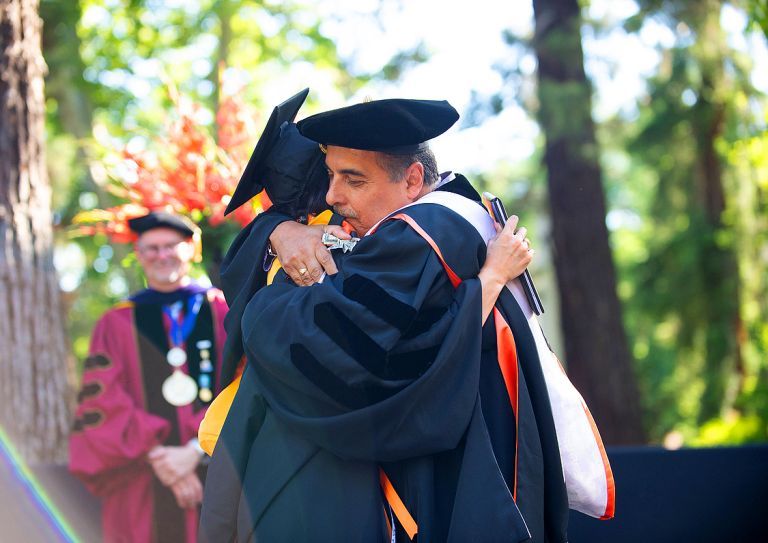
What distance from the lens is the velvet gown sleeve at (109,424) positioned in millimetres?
4527

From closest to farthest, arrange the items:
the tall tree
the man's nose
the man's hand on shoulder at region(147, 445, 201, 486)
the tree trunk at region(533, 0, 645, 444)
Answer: the man's nose
the man's hand on shoulder at region(147, 445, 201, 486)
the tree trunk at region(533, 0, 645, 444)
the tall tree

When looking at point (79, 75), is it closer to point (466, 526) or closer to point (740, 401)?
point (740, 401)

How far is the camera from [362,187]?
110 inches

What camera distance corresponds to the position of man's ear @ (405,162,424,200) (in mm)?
2824

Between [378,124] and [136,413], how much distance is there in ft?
8.45

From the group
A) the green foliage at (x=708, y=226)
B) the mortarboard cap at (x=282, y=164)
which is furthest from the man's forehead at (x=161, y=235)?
the green foliage at (x=708, y=226)

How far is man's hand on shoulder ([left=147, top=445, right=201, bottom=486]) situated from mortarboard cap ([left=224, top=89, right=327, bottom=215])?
6.28ft

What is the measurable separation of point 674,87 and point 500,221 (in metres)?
7.80

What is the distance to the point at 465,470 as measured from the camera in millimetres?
2545

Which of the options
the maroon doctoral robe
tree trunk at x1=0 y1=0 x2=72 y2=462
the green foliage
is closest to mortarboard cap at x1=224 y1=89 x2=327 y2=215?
the maroon doctoral robe

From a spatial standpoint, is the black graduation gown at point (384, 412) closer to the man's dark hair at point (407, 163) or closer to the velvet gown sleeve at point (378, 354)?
the velvet gown sleeve at point (378, 354)

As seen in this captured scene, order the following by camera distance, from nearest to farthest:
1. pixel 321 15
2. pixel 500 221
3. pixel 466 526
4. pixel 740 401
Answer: pixel 466 526 < pixel 500 221 < pixel 740 401 < pixel 321 15

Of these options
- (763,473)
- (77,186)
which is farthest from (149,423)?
(77,186)

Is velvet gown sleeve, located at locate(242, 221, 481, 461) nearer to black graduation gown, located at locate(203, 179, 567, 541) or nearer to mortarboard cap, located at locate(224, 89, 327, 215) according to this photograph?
black graduation gown, located at locate(203, 179, 567, 541)
